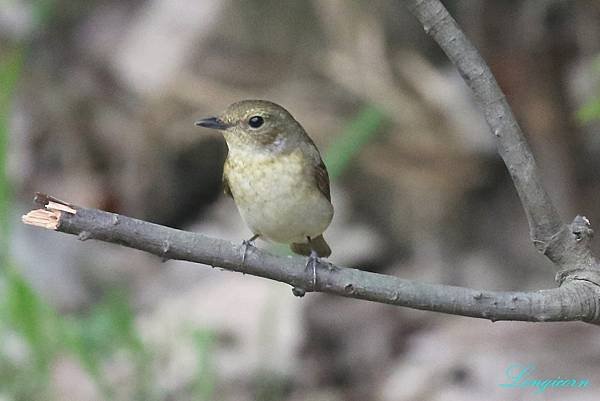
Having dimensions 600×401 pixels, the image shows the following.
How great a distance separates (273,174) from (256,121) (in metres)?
0.19

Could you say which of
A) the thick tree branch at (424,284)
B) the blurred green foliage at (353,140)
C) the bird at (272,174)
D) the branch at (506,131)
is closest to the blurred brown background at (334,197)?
the blurred green foliage at (353,140)

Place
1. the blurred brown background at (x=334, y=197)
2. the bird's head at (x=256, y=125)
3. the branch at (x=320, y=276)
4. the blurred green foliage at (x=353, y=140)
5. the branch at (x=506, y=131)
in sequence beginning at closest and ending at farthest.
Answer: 1. the branch at (x=320, y=276)
2. the branch at (x=506, y=131)
3. the bird's head at (x=256, y=125)
4. the blurred green foliage at (x=353, y=140)
5. the blurred brown background at (x=334, y=197)

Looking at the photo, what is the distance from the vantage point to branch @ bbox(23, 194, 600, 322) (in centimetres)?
219

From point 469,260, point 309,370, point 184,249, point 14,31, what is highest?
point 14,31

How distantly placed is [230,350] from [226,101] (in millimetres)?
1705

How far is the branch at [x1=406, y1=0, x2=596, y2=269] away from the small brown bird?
106cm

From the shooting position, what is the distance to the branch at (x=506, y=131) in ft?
7.80

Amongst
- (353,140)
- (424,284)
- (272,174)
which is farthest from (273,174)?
(353,140)

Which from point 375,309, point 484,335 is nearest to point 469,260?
point 375,309

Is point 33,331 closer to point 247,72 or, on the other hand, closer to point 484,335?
point 484,335

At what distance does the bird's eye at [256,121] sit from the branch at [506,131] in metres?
1.13

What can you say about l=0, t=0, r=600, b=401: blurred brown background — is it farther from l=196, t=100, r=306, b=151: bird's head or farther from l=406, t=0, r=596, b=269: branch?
l=406, t=0, r=596, b=269: branch

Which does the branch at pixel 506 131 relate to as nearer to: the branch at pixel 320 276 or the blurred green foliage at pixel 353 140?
the branch at pixel 320 276

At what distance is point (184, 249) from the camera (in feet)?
7.50
